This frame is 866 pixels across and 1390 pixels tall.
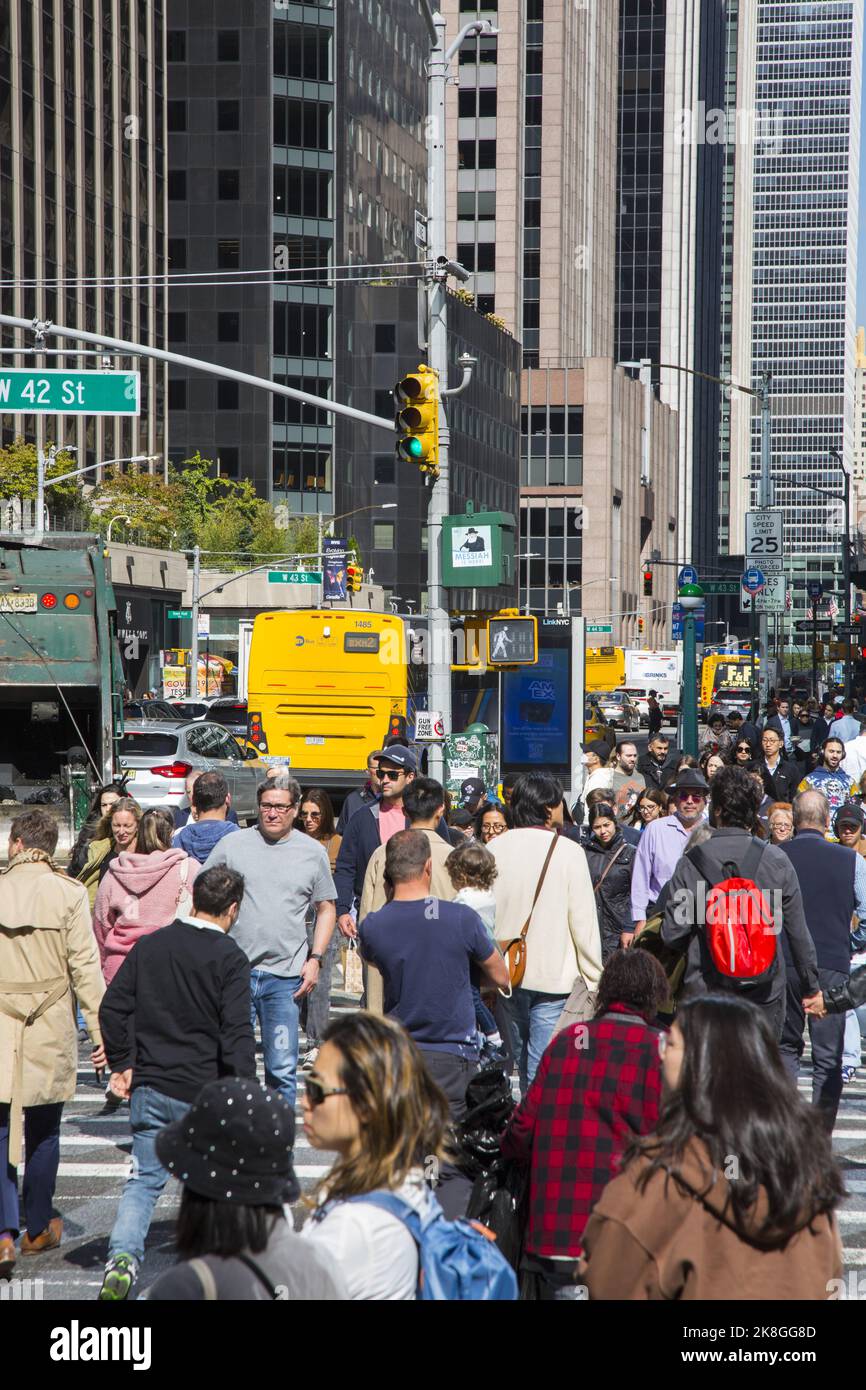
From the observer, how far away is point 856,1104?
10.1 m

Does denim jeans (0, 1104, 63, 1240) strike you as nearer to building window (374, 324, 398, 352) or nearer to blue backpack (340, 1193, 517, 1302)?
blue backpack (340, 1193, 517, 1302)

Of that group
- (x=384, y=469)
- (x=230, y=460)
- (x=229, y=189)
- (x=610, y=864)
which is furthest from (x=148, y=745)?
(x=229, y=189)

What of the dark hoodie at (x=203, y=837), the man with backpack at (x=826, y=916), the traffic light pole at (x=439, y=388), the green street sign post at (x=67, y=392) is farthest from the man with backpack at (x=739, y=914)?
the green street sign post at (x=67, y=392)

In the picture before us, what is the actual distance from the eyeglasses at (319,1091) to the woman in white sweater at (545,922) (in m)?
3.96

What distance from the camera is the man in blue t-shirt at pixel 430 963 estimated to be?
630 cm

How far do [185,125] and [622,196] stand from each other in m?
69.9

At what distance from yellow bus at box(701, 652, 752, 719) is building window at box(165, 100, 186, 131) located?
4576cm

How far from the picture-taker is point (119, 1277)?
235 inches

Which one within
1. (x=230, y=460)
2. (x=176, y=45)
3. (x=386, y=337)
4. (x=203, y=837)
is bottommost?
(x=203, y=837)

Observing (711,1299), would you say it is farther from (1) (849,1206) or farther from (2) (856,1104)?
(2) (856,1104)

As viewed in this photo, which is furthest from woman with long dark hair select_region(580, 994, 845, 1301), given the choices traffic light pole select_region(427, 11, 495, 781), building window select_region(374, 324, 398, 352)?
building window select_region(374, 324, 398, 352)

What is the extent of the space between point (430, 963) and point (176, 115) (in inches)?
3764

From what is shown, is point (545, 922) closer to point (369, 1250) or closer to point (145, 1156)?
point (145, 1156)

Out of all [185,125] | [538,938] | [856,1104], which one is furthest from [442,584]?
[185,125]
